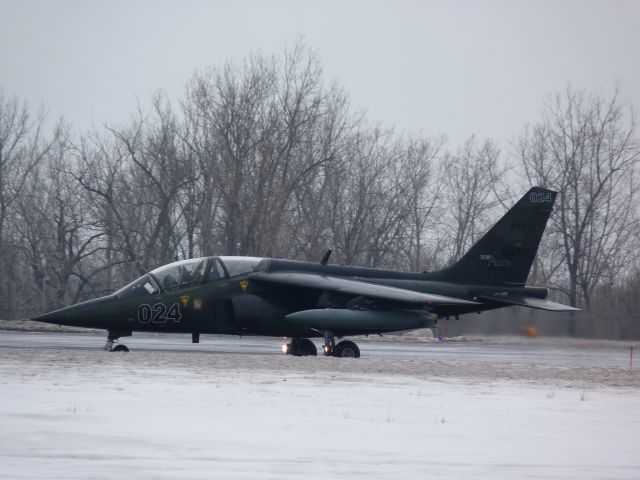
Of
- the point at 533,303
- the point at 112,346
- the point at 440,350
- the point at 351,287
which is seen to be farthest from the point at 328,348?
the point at 440,350

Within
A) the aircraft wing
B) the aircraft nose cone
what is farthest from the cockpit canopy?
the aircraft nose cone

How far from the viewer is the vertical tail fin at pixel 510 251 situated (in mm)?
26234

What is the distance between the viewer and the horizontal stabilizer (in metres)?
25.1

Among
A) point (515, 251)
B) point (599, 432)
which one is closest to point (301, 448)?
point (599, 432)

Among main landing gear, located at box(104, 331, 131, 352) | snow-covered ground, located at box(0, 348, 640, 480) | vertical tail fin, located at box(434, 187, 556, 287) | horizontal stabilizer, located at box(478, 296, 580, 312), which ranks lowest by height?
snow-covered ground, located at box(0, 348, 640, 480)

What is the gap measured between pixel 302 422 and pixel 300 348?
12.7 m

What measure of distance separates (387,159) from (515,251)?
34565mm

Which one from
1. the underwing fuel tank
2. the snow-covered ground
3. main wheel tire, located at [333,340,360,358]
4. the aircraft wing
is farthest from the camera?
main wheel tire, located at [333,340,360,358]

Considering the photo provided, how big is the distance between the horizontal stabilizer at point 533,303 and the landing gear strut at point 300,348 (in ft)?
13.9

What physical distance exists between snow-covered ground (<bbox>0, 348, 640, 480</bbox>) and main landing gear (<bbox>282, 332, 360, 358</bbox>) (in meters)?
3.84

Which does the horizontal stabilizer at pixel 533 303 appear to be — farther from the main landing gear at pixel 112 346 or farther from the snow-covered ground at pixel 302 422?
the main landing gear at pixel 112 346

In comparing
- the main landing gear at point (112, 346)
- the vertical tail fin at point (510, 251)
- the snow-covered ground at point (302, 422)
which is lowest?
the snow-covered ground at point (302, 422)

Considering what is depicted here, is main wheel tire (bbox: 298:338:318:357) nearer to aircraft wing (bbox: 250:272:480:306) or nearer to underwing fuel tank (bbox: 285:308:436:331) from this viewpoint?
underwing fuel tank (bbox: 285:308:436:331)

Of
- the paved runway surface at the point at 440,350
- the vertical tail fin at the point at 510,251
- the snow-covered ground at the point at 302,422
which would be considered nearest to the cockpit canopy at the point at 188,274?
the paved runway surface at the point at 440,350
